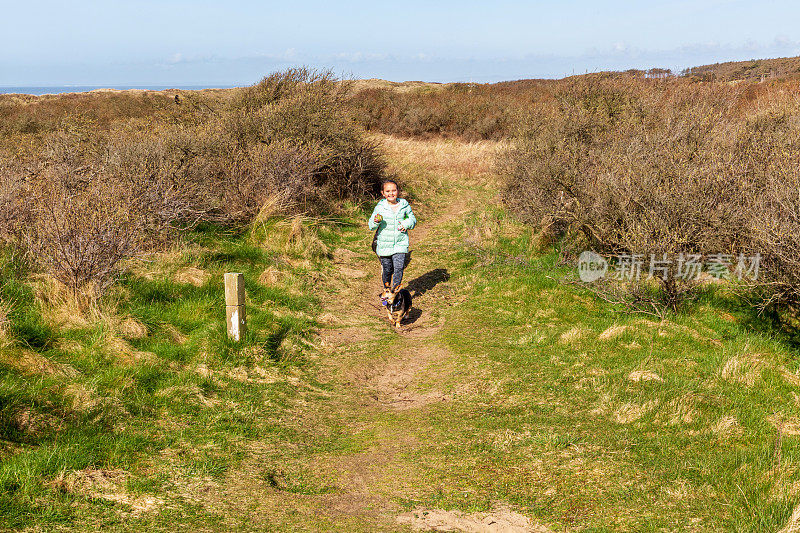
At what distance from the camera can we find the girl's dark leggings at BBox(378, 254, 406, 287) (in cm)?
733

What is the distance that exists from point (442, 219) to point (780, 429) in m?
10.1

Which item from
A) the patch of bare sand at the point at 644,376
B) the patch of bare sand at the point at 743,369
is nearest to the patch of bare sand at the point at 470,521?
the patch of bare sand at the point at 644,376

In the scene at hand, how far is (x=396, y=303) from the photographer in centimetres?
747

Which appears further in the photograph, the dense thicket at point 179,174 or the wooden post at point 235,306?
the dense thicket at point 179,174

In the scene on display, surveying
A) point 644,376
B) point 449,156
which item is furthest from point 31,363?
point 449,156

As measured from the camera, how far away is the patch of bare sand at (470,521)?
11.1 ft

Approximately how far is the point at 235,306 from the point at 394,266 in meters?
2.25

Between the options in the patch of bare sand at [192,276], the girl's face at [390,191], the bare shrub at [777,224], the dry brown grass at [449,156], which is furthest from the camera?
the dry brown grass at [449,156]

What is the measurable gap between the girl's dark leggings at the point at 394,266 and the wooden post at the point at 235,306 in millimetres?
2075

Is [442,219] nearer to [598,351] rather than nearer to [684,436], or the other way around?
[598,351]

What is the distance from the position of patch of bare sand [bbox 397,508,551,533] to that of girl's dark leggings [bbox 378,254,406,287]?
397cm

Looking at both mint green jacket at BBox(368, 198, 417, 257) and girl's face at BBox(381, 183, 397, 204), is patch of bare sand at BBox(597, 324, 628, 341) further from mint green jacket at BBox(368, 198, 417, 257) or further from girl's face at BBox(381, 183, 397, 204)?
girl's face at BBox(381, 183, 397, 204)

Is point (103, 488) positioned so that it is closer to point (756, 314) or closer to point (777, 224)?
point (777, 224)

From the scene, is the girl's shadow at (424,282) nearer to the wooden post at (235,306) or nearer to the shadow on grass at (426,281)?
the shadow on grass at (426,281)
